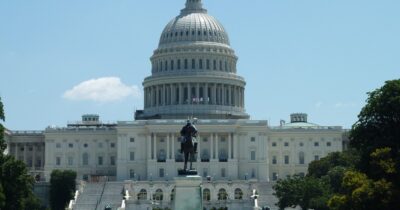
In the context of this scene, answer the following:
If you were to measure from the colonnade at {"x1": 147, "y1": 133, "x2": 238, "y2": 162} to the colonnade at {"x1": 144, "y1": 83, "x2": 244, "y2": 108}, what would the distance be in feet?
40.9

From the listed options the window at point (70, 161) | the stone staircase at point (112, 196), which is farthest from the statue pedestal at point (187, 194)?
the window at point (70, 161)

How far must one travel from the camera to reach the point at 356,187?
8644 cm

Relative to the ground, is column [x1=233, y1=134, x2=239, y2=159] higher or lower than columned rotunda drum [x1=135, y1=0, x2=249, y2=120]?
lower

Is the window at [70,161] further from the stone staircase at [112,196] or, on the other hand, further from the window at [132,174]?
the stone staircase at [112,196]

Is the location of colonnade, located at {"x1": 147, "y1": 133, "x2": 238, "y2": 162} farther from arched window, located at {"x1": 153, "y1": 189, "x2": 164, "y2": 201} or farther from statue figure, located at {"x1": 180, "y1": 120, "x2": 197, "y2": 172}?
statue figure, located at {"x1": 180, "y1": 120, "x2": 197, "y2": 172}

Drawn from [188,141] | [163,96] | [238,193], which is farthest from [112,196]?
[188,141]

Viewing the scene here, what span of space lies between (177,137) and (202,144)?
13.7ft

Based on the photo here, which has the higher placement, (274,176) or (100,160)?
(100,160)

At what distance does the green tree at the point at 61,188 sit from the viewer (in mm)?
159875

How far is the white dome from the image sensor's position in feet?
628

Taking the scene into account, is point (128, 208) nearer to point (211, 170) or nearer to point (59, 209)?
point (59, 209)

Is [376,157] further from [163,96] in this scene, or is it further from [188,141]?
[163,96]

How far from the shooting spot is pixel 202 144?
177m

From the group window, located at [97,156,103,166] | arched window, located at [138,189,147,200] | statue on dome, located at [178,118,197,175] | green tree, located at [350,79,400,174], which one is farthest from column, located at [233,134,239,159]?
statue on dome, located at [178,118,197,175]
